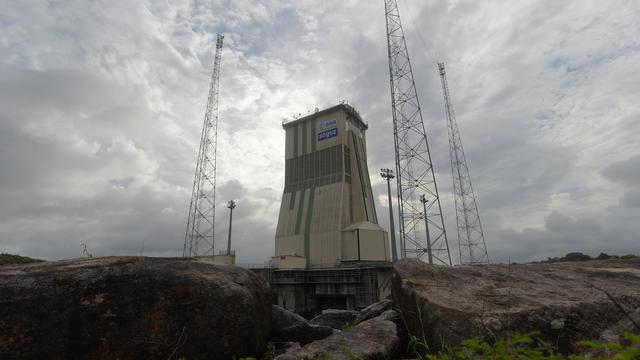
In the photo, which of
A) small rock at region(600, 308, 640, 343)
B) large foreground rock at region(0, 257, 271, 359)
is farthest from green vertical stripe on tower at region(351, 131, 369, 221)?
small rock at region(600, 308, 640, 343)

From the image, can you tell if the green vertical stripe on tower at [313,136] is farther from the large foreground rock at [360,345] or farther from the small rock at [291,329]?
the large foreground rock at [360,345]

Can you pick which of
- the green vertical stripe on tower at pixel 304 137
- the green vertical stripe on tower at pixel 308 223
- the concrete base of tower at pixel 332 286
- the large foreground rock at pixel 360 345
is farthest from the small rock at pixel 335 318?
the green vertical stripe on tower at pixel 304 137

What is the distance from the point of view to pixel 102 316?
4.43 m

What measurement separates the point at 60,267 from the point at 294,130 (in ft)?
155

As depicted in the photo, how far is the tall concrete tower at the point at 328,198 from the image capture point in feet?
137

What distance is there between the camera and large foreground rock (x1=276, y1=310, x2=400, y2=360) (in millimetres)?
4754

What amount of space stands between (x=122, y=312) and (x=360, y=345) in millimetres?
3102

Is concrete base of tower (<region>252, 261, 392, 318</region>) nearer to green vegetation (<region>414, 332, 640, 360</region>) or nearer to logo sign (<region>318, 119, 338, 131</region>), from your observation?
logo sign (<region>318, 119, 338, 131</region>)

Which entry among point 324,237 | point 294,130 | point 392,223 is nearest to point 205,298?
point 324,237

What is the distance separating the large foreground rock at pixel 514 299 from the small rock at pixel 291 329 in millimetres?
2088

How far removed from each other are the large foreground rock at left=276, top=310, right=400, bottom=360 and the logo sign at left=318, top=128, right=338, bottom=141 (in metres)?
42.0

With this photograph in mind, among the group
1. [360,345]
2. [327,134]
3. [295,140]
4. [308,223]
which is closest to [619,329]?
[360,345]

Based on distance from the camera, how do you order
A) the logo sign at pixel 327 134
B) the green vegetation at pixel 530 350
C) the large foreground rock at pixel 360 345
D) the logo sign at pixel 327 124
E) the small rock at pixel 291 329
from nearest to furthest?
the green vegetation at pixel 530 350, the large foreground rock at pixel 360 345, the small rock at pixel 291 329, the logo sign at pixel 327 134, the logo sign at pixel 327 124

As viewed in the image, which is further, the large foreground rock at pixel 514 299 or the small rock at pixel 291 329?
the small rock at pixel 291 329
